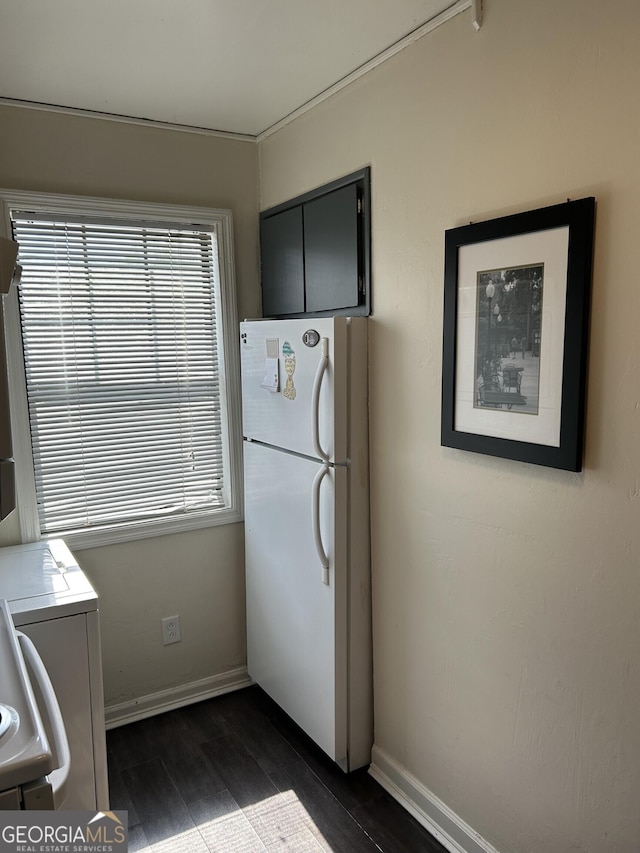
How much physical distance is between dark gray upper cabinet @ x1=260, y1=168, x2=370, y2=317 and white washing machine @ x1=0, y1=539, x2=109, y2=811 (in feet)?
4.46

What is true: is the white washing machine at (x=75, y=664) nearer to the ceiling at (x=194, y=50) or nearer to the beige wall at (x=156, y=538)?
the beige wall at (x=156, y=538)

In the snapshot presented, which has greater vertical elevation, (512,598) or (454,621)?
(512,598)

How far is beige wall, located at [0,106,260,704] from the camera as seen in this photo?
2.42 m

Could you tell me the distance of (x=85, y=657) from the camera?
6.40 feet

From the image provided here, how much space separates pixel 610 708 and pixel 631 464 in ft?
1.96

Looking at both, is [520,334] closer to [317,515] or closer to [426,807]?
[317,515]

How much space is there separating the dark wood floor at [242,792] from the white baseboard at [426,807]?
0.03 m

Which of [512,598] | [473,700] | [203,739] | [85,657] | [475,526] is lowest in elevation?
[203,739]

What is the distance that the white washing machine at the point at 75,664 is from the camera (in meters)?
1.89

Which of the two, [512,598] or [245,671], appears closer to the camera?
[512,598]

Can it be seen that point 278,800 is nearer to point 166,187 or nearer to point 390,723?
point 390,723

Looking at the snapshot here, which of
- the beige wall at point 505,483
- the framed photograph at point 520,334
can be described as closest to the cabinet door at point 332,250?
the beige wall at point 505,483

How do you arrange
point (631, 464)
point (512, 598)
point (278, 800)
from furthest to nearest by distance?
1. point (278, 800)
2. point (512, 598)
3. point (631, 464)

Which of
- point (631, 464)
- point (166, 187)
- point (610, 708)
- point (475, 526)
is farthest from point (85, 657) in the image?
point (166, 187)
